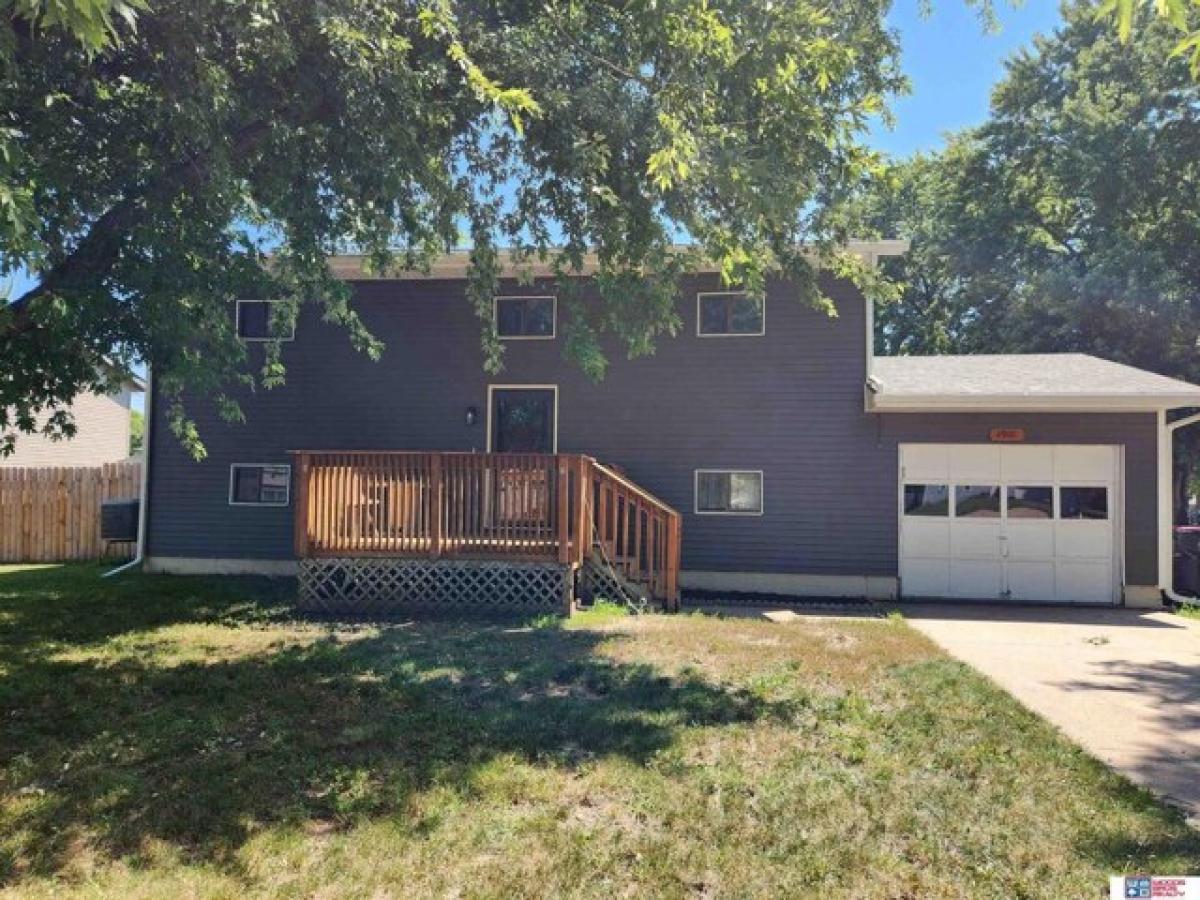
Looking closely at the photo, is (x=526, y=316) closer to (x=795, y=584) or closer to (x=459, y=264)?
(x=459, y=264)

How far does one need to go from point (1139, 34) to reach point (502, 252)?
62.1ft

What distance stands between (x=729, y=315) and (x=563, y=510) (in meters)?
4.57

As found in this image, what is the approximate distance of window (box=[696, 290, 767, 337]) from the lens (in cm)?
1132

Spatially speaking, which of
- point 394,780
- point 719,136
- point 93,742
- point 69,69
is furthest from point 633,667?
point 69,69

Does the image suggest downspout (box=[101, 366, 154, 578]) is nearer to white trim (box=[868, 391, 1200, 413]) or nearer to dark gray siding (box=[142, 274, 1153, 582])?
dark gray siding (box=[142, 274, 1153, 582])

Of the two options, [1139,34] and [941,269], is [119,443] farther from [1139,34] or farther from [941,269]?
[1139,34]

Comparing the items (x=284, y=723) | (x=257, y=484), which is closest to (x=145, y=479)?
(x=257, y=484)

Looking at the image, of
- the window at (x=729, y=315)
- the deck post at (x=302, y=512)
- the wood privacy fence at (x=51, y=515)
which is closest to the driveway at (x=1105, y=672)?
the window at (x=729, y=315)

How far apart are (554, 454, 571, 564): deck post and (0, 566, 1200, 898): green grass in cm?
159

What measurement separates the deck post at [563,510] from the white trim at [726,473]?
3276 millimetres

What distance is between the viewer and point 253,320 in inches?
481

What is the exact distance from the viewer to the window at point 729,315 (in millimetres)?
11320

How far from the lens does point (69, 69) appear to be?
535 centimetres

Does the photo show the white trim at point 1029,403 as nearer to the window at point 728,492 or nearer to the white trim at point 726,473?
the white trim at point 726,473
